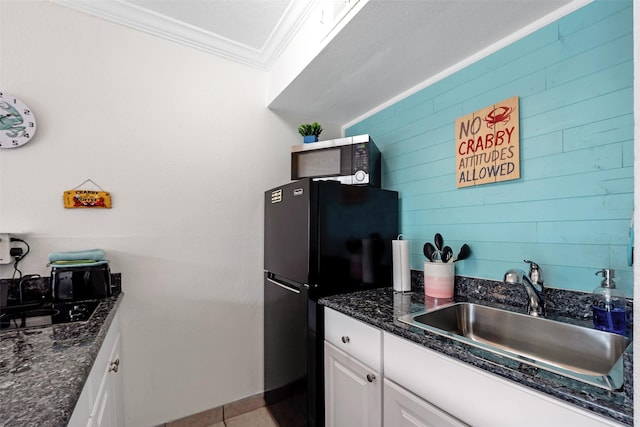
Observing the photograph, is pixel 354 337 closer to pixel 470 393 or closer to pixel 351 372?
pixel 351 372

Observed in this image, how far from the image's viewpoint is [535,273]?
1138mm

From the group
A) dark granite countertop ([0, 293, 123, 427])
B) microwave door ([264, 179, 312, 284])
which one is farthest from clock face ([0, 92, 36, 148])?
microwave door ([264, 179, 312, 284])

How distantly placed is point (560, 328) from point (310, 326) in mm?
1014

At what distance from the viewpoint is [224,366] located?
1864mm

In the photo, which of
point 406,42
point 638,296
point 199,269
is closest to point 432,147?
point 406,42

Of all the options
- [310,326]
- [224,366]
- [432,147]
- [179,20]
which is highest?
[179,20]

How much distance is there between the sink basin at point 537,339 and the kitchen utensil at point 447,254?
0.25 meters

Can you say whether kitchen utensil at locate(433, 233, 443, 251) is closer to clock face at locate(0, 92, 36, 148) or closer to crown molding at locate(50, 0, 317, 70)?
crown molding at locate(50, 0, 317, 70)

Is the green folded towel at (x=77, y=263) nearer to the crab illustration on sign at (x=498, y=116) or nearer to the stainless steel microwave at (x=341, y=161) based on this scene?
the stainless steel microwave at (x=341, y=161)

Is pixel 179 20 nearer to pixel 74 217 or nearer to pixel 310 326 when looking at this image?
pixel 74 217

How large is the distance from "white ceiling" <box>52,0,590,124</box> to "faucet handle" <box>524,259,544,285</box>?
1.02 metres

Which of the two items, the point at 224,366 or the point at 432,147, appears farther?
the point at 224,366

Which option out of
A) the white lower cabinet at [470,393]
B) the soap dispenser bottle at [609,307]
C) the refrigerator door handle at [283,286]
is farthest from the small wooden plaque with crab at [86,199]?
the soap dispenser bottle at [609,307]

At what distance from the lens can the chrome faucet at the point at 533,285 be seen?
1.12 metres
